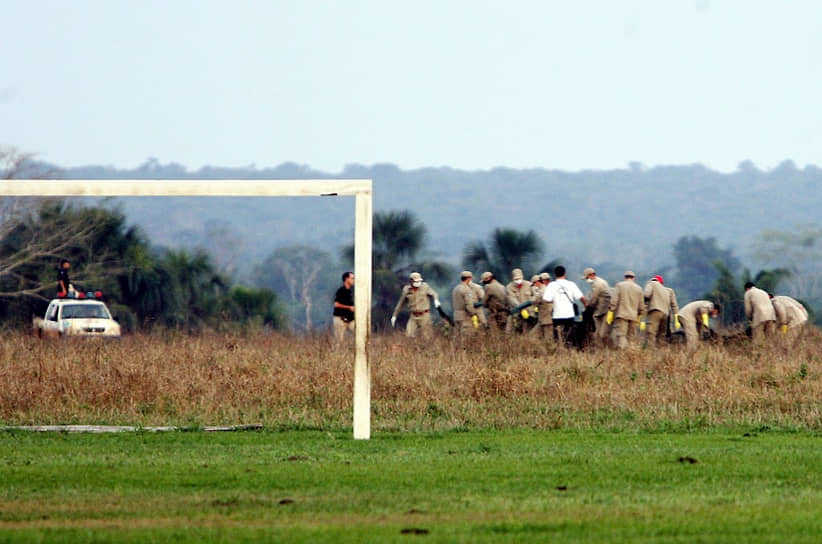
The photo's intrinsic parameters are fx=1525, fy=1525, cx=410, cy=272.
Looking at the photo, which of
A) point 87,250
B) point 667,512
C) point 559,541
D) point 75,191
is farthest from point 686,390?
point 87,250

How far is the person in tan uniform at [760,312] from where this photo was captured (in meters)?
28.3

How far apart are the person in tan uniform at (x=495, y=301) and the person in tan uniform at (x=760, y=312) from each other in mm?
4624

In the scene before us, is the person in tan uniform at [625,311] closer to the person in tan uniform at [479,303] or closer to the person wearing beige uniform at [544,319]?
the person wearing beige uniform at [544,319]

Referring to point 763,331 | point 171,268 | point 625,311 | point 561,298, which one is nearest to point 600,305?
point 625,311

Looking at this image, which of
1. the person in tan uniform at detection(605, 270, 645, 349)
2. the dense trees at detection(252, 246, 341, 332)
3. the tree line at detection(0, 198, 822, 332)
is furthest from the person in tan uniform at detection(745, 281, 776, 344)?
the dense trees at detection(252, 246, 341, 332)

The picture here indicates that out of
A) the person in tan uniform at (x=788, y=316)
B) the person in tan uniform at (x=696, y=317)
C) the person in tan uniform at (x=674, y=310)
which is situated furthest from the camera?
the person in tan uniform at (x=788, y=316)

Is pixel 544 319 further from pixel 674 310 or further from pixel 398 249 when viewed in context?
pixel 398 249

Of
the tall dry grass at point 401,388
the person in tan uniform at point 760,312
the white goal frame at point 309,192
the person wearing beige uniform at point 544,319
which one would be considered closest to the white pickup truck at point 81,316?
the person wearing beige uniform at point 544,319

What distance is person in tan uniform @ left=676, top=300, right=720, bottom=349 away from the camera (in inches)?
1118

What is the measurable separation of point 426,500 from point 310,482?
4.62 ft

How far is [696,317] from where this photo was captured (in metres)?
28.7

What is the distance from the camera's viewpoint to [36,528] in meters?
9.27

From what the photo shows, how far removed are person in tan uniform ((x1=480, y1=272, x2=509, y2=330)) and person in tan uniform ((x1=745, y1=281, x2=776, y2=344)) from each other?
4624 millimetres

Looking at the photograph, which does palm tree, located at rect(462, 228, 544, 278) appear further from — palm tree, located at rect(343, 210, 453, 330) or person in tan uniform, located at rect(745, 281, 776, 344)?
person in tan uniform, located at rect(745, 281, 776, 344)
